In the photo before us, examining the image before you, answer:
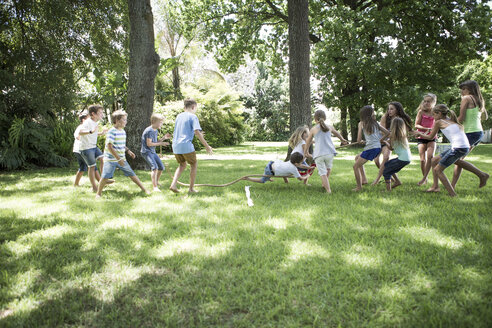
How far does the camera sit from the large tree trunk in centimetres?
972

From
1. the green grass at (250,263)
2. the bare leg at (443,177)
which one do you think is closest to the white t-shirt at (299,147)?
the green grass at (250,263)

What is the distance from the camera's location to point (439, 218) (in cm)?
411

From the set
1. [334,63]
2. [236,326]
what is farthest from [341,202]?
[334,63]

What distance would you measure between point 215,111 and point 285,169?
19.2m

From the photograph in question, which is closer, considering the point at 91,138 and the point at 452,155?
the point at 452,155

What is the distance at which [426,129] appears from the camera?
6.56 metres

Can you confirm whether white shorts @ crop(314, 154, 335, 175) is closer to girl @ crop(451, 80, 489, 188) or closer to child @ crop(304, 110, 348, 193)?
child @ crop(304, 110, 348, 193)

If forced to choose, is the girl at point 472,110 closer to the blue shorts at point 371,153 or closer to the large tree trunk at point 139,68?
the blue shorts at point 371,153

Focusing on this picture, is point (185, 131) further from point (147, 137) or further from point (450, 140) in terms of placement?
point (450, 140)

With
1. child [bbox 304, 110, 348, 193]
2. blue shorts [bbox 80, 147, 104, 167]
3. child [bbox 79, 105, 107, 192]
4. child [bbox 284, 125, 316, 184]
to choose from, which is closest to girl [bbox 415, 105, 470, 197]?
child [bbox 304, 110, 348, 193]

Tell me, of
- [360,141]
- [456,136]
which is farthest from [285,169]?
[456,136]

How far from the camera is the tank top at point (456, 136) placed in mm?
5098

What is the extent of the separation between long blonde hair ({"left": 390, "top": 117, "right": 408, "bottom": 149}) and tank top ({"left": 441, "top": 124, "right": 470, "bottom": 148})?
75 centimetres

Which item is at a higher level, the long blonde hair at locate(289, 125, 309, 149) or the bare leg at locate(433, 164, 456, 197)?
the long blonde hair at locate(289, 125, 309, 149)
